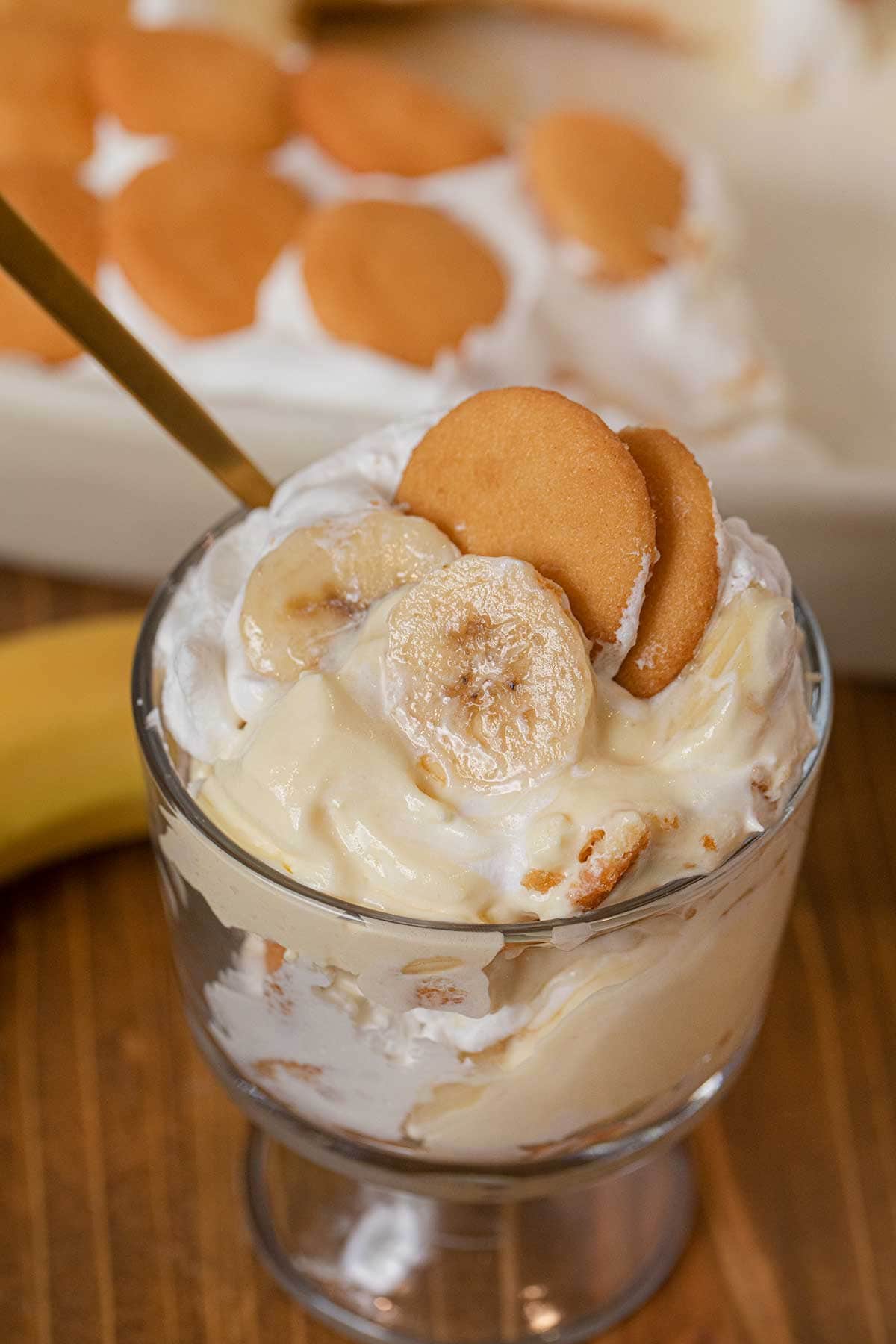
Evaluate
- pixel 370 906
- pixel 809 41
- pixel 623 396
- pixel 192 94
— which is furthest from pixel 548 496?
pixel 809 41

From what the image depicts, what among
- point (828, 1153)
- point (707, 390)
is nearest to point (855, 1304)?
point (828, 1153)

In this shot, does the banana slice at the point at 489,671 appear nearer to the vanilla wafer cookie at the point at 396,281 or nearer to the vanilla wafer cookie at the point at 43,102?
the vanilla wafer cookie at the point at 396,281

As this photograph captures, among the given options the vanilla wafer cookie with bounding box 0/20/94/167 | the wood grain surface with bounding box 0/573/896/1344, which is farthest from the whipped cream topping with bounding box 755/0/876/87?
the wood grain surface with bounding box 0/573/896/1344

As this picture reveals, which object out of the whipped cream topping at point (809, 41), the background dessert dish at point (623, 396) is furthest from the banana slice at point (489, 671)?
the whipped cream topping at point (809, 41)

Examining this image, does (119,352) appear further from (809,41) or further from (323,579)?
(809,41)

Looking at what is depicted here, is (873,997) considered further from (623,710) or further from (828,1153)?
(623,710)

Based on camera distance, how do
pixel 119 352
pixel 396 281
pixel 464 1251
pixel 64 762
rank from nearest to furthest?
pixel 119 352, pixel 464 1251, pixel 64 762, pixel 396 281

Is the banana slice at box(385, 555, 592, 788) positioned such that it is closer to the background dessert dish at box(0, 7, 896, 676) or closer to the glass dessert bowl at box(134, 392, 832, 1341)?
the glass dessert bowl at box(134, 392, 832, 1341)
